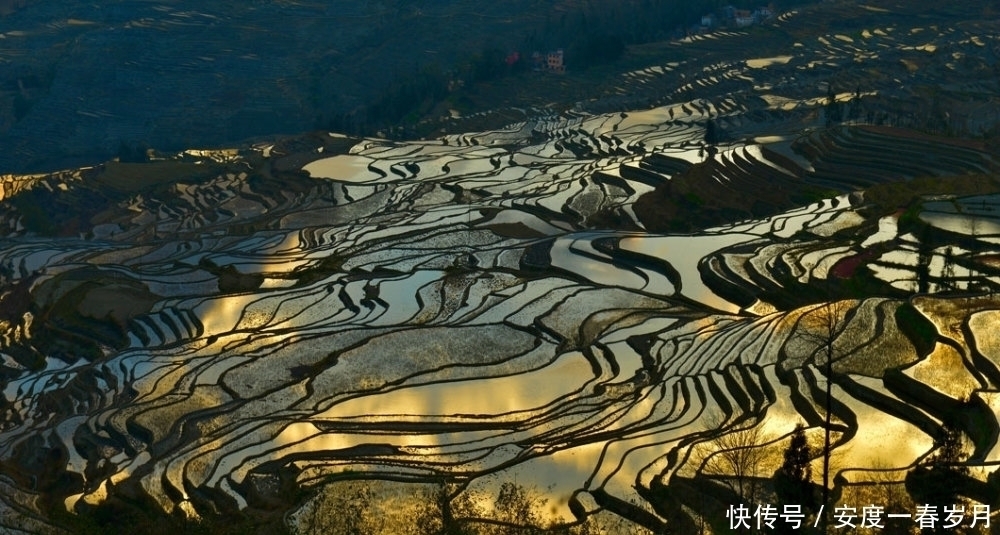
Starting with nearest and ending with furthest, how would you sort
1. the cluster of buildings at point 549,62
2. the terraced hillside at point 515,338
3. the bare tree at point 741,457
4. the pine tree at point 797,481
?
the pine tree at point 797,481, the bare tree at point 741,457, the terraced hillside at point 515,338, the cluster of buildings at point 549,62

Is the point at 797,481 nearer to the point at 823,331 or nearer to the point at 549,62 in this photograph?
the point at 823,331

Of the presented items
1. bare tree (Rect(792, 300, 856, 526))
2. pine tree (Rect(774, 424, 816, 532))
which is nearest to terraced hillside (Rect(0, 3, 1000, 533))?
bare tree (Rect(792, 300, 856, 526))

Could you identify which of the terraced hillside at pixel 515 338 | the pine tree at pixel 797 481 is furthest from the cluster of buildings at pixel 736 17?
the pine tree at pixel 797 481

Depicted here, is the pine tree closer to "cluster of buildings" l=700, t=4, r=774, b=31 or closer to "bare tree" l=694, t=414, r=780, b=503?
"bare tree" l=694, t=414, r=780, b=503

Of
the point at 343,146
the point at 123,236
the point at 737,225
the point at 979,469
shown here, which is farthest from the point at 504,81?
the point at 979,469

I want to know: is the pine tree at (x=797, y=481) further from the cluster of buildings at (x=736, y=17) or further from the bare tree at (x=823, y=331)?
the cluster of buildings at (x=736, y=17)
